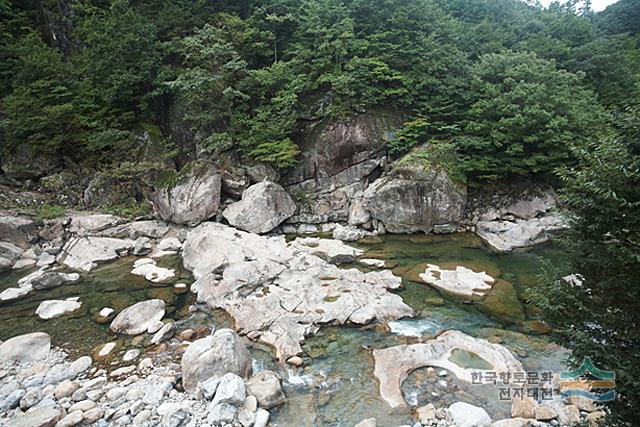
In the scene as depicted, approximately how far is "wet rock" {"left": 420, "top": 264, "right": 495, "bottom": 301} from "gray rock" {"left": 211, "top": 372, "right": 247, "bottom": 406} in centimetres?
621

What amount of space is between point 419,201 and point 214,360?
1098 cm

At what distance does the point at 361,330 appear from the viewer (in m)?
7.23

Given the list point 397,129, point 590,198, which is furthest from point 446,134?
point 590,198

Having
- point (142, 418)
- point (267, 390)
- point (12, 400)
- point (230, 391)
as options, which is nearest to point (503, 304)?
point (267, 390)

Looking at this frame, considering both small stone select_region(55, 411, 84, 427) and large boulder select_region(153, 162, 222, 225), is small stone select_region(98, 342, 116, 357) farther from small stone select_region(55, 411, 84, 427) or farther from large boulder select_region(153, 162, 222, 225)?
large boulder select_region(153, 162, 222, 225)

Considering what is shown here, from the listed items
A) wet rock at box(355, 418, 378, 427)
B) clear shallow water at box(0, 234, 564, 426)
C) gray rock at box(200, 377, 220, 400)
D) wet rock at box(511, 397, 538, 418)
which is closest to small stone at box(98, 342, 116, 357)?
clear shallow water at box(0, 234, 564, 426)

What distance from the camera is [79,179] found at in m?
16.1

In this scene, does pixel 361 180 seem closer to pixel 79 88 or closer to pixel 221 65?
pixel 221 65

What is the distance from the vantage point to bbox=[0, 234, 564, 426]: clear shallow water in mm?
5176

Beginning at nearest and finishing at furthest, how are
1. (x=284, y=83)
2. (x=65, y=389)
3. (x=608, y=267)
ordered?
(x=608, y=267) → (x=65, y=389) → (x=284, y=83)

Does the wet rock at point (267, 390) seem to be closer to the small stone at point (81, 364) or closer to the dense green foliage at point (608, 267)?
the small stone at point (81, 364)

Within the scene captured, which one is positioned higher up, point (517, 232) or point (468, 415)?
point (517, 232)

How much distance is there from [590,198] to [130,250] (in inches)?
556

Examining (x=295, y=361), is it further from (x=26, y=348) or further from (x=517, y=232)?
(x=517, y=232)
